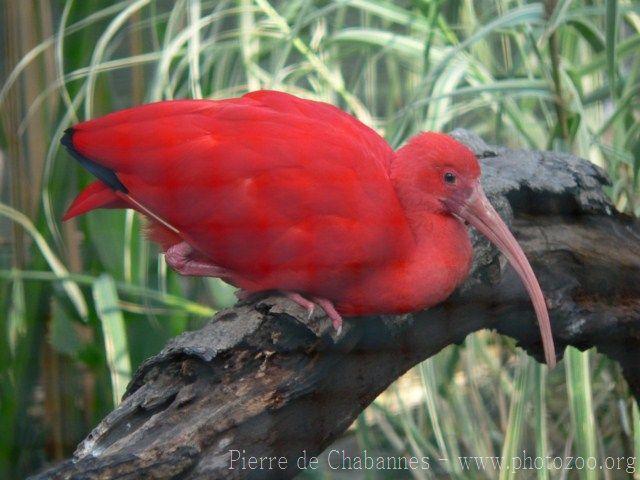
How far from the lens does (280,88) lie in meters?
1.57

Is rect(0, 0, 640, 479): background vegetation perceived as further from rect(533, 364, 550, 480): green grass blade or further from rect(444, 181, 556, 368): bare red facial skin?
rect(444, 181, 556, 368): bare red facial skin

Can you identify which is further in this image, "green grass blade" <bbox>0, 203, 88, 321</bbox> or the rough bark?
"green grass blade" <bbox>0, 203, 88, 321</bbox>

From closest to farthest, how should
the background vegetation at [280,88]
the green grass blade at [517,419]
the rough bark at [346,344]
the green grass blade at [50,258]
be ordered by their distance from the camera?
the rough bark at [346,344] → the green grass blade at [517,419] → the background vegetation at [280,88] → the green grass blade at [50,258]

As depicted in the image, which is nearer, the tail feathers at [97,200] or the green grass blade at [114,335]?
the tail feathers at [97,200]

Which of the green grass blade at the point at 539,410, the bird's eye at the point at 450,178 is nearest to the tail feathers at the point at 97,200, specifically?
the bird's eye at the point at 450,178

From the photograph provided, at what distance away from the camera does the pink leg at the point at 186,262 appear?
1.02m

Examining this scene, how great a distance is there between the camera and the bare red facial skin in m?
0.95

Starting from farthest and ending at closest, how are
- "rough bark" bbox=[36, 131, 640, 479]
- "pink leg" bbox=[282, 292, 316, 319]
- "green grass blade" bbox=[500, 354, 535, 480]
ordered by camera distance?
"green grass blade" bbox=[500, 354, 535, 480], "pink leg" bbox=[282, 292, 316, 319], "rough bark" bbox=[36, 131, 640, 479]

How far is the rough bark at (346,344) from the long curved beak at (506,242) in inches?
2.4

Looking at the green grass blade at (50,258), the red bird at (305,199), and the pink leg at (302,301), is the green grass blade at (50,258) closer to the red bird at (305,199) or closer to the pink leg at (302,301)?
the red bird at (305,199)

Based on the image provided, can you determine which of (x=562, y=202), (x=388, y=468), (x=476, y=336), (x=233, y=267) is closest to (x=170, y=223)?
(x=233, y=267)

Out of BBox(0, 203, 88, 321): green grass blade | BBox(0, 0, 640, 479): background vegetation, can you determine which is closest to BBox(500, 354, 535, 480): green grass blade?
BBox(0, 0, 640, 479): background vegetation

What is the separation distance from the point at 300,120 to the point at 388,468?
0.91 m

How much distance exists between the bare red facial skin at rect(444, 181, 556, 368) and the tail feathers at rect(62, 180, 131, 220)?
36 cm
